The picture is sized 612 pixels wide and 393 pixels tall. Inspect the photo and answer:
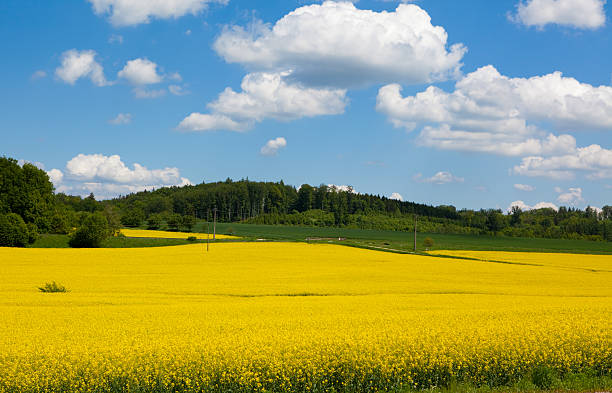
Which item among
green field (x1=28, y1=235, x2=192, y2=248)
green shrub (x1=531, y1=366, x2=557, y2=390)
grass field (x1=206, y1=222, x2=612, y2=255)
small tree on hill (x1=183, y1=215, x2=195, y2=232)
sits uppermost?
small tree on hill (x1=183, y1=215, x2=195, y2=232)

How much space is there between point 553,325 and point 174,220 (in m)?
116

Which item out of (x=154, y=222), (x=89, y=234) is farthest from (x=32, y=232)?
(x=154, y=222)

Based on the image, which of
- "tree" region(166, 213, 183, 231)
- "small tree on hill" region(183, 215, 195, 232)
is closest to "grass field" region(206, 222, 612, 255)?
"small tree on hill" region(183, 215, 195, 232)

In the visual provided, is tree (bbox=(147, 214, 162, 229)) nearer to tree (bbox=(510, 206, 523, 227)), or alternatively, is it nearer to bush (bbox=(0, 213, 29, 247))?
bush (bbox=(0, 213, 29, 247))

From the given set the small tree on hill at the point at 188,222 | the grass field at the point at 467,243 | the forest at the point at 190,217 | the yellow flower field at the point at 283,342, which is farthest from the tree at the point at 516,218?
the yellow flower field at the point at 283,342

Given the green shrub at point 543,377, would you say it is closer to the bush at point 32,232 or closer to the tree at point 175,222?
→ the bush at point 32,232

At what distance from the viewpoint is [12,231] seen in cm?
6338

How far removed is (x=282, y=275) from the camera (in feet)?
115

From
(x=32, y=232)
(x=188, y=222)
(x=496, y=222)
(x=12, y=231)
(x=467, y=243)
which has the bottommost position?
(x=467, y=243)

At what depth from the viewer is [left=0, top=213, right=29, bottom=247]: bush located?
62969 mm

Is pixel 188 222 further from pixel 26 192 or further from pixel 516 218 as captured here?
pixel 516 218

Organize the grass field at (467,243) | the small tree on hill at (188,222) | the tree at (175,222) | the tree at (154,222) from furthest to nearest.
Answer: the tree at (154,222)
the tree at (175,222)
the small tree on hill at (188,222)
the grass field at (467,243)

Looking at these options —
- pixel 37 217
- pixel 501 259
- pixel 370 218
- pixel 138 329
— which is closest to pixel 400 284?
pixel 138 329

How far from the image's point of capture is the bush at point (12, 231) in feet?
→ 207
